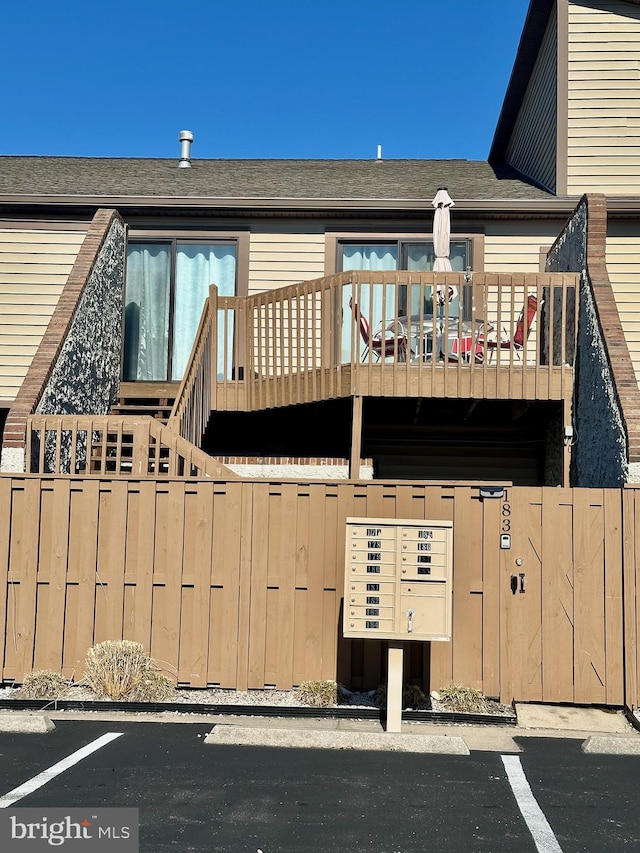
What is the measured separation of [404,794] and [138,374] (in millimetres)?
8620

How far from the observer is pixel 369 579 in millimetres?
6914

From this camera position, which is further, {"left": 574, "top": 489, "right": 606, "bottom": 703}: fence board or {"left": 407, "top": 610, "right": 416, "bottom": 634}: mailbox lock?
{"left": 574, "top": 489, "right": 606, "bottom": 703}: fence board

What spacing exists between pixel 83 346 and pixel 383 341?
364cm

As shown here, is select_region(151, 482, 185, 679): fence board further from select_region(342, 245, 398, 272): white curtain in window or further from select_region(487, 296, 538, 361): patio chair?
select_region(342, 245, 398, 272): white curtain in window

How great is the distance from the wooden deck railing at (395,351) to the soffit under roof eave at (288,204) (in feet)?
5.53

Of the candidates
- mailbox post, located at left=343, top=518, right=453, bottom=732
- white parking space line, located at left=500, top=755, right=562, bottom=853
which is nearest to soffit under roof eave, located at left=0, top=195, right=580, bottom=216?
mailbox post, located at left=343, top=518, right=453, bottom=732

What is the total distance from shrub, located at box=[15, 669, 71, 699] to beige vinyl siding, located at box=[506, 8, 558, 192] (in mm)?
9838

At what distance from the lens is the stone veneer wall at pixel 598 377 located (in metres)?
8.58

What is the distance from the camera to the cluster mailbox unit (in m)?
6.81

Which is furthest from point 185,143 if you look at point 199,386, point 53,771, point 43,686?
point 53,771

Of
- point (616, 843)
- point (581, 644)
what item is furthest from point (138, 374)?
point (616, 843)

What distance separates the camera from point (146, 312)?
1288cm

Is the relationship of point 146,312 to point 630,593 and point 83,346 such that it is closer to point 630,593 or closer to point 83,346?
point 83,346

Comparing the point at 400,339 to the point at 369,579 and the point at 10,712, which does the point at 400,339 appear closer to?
the point at 369,579
